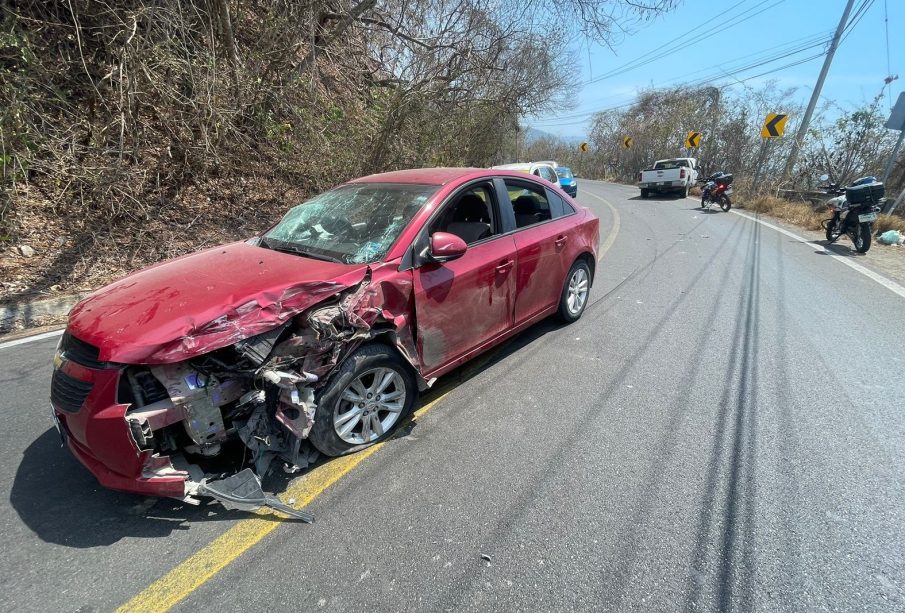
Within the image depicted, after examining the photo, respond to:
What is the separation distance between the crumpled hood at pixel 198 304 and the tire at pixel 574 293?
2.55m

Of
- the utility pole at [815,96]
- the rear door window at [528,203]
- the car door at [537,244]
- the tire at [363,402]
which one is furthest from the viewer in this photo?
the utility pole at [815,96]

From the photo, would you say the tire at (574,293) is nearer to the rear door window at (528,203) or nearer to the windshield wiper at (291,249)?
the rear door window at (528,203)

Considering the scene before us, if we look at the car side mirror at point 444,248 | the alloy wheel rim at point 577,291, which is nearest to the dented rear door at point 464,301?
the car side mirror at point 444,248

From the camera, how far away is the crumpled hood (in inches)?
78.8

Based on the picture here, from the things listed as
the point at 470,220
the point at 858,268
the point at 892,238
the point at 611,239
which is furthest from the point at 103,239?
the point at 892,238

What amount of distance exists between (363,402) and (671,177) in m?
20.2

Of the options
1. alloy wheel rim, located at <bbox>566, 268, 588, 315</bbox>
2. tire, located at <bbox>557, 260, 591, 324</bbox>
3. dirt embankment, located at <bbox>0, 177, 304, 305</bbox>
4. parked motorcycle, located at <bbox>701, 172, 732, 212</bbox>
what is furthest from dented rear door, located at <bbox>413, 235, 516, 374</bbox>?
parked motorcycle, located at <bbox>701, 172, 732, 212</bbox>

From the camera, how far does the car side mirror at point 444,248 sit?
9.21ft

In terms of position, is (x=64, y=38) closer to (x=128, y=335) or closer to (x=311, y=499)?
(x=128, y=335)

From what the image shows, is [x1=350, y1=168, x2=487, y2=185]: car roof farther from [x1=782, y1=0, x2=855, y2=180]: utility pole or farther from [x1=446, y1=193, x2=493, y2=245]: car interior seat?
[x1=782, y1=0, x2=855, y2=180]: utility pole

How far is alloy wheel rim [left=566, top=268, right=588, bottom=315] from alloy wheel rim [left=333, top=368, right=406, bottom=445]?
7.97ft

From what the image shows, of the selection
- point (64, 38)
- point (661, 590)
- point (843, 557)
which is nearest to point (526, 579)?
point (661, 590)

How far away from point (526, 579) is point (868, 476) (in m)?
2.14

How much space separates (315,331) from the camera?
2.28 m
